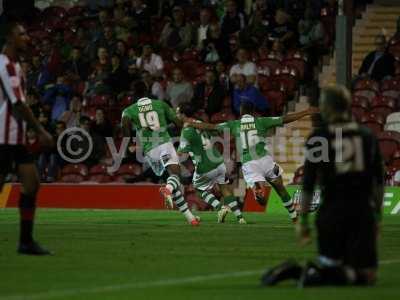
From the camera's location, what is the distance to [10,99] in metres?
13.0

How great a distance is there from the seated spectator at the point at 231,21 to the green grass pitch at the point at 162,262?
854 cm

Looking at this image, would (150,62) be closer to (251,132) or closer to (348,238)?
(251,132)

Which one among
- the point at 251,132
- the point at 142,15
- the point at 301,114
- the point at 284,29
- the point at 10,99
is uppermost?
the point at 142,15

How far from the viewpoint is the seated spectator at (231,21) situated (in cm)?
2888

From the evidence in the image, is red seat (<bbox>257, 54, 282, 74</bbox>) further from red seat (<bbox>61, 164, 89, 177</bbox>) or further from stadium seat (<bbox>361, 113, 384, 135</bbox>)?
red seat (<bbox>61, 164, 89, 177</bbox>)

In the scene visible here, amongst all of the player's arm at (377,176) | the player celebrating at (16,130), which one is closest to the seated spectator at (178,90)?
the player celebrating at (16,130)

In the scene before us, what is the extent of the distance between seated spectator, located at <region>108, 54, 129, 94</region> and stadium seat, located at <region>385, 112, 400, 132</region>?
6849mm

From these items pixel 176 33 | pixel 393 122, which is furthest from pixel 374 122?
pixel 176 33

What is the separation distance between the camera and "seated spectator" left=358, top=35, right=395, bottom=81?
86.1 feet

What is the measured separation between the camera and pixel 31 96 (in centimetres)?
2991

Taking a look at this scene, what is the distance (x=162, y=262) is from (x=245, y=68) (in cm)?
1435

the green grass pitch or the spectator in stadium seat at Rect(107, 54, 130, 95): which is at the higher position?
the spectator in stadium seat at Rect(107, 54, 130, 95)

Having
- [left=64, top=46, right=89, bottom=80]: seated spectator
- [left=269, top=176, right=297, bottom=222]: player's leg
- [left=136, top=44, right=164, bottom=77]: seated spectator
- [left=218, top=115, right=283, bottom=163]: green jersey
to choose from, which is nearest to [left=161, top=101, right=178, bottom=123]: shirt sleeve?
[left=218, top=115, right=283, bottom=163]: green jersey

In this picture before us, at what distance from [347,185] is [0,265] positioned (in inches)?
150
